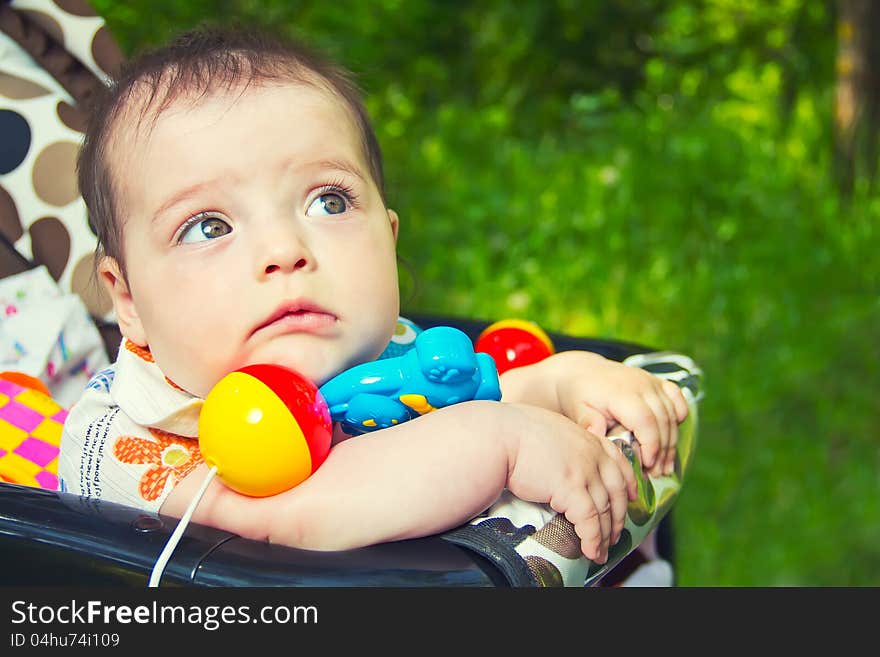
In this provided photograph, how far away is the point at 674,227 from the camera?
292 centimetres

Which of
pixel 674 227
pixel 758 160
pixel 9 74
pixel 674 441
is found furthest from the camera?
pixel 758 160

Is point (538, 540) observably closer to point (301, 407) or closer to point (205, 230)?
point (301, 407)

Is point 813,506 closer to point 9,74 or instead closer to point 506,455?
point 506,455

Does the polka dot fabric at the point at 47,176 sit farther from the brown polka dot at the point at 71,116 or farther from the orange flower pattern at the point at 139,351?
the orange flower pattern at the point at 139,351

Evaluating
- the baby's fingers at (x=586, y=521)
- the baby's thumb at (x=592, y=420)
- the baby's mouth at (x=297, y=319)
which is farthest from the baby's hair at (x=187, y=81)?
the baby's fingers at (x=586, y=521)

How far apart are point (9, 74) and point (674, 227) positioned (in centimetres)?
175

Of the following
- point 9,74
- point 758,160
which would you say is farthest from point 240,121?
point 758,160

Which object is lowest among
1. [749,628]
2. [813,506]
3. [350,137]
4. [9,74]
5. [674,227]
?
[813,506]

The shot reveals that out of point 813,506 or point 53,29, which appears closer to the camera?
point 53,29

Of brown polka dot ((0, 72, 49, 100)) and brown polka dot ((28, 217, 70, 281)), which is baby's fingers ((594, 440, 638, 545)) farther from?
brown polka dot ((0, 72, 49, 100))

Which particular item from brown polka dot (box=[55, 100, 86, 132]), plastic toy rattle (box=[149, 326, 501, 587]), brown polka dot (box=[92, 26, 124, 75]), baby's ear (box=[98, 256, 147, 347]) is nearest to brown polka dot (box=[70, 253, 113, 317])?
brown polka dot (box=[55, 100, 86, 132])

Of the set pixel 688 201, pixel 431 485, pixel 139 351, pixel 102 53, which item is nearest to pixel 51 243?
pixel 102 53

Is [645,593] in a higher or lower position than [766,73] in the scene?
higher

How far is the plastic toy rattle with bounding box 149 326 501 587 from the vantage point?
95cm
